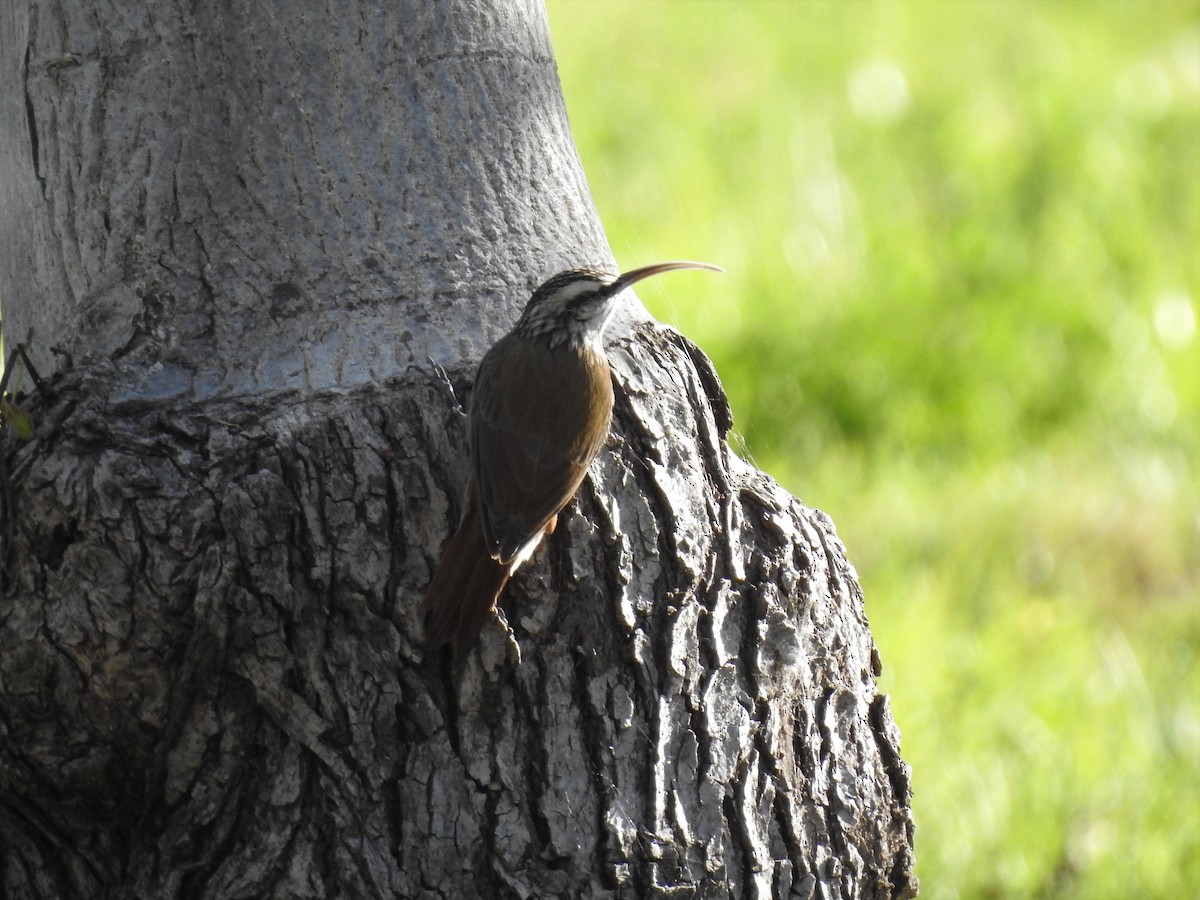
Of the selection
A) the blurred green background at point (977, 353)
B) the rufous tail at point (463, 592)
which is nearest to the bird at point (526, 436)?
the rufous tail at point (463, 592)

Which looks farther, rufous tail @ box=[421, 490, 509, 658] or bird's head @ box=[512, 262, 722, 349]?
bird's head @ box=[512, 262, 722, 349]

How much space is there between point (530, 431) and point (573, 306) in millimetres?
271

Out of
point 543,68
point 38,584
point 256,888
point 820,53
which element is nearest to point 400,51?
point 543,68

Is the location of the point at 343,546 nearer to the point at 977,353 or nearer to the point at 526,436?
the point at 526,436

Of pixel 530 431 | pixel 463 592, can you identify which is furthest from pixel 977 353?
pixel 463 592

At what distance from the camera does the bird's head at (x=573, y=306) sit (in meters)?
2.68

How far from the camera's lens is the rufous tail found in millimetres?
2363

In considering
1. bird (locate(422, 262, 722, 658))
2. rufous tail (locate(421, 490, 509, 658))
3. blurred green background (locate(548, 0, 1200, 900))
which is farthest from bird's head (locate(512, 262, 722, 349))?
blurred green background (locate(548, 0, 1200, 900))

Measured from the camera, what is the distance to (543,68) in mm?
2850

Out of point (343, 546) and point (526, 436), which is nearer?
point (343, 546)

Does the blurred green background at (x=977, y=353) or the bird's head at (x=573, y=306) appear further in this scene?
the blurred green background at (x=977, y=353)

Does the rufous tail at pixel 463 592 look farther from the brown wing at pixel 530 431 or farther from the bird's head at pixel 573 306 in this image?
Result: the bird's head at pixel 573 306

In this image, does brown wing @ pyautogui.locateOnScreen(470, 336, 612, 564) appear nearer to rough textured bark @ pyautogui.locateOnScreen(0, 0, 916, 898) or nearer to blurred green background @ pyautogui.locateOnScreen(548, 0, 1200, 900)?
rough textured bark @ pyautogui.locateOnScreen(0, 0, 916, 898)

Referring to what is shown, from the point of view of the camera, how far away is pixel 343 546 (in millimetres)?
2434
